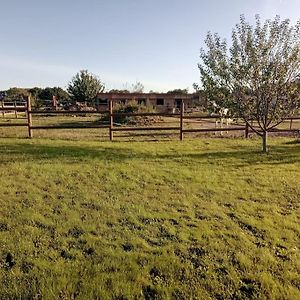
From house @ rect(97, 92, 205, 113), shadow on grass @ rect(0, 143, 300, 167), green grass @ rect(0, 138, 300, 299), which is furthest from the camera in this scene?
house @ rect(97, 92, 205, 113)

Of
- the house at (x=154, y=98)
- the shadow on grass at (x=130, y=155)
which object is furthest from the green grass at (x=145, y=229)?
the house at (x=154, y=98)

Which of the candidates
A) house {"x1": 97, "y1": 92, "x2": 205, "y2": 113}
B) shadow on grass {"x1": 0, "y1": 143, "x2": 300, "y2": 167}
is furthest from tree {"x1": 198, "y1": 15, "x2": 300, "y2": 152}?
house {"x1": 97, "y1": 92, "x2": 205, "y2": 113}

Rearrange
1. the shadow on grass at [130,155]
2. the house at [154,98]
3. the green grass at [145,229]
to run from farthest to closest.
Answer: the house at [154,98] → the shadow on grass at [130,155] → the green grass at [145,229]

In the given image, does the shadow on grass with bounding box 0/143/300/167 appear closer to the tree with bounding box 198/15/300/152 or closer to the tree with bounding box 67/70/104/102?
the tree with bounding box 198/15/300/152

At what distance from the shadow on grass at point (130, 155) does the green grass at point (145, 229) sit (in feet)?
0.65

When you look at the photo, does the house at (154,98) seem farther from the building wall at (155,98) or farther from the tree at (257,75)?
the tree at (257,75)

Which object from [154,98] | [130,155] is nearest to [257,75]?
[130,155]

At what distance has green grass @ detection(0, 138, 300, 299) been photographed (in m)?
3.33

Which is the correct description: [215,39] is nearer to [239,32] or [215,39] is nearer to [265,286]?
[239,32]

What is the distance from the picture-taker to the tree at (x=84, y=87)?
50.5 metres

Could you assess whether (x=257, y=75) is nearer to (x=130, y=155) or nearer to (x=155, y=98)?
(x=130, y=155)

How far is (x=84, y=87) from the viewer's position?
5069cm

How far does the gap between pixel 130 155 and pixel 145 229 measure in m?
4.67

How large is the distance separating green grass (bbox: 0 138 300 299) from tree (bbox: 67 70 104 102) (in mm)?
44083
